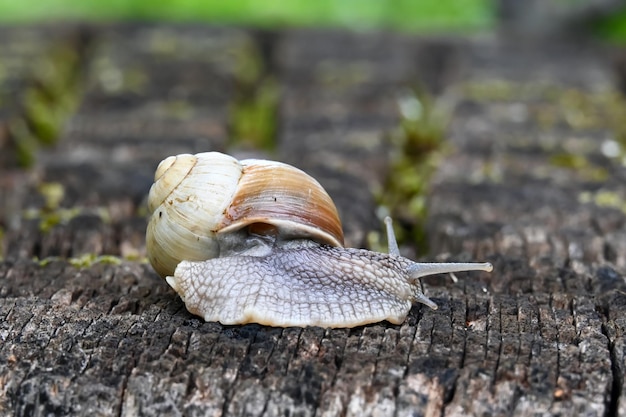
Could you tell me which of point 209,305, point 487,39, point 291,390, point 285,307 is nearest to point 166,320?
point 209,305

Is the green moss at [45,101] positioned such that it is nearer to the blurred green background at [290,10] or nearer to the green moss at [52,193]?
the green moss at [52,193]

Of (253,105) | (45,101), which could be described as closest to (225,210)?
(253,105)

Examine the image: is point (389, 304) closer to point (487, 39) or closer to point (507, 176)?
point (507, 176)

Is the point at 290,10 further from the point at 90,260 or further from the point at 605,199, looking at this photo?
the point at 90,260

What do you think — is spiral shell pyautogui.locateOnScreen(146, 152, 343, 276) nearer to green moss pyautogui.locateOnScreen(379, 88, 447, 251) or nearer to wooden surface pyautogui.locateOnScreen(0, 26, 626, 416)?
wooden surface pyautogui.locateOnScreen(0, 26, 626, 416)

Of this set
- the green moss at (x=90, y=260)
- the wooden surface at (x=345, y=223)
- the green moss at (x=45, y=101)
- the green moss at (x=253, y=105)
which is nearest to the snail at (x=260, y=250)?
the wooden surface at (x=345, y=223)

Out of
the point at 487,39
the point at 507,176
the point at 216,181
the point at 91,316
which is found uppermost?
the point at 216,181
